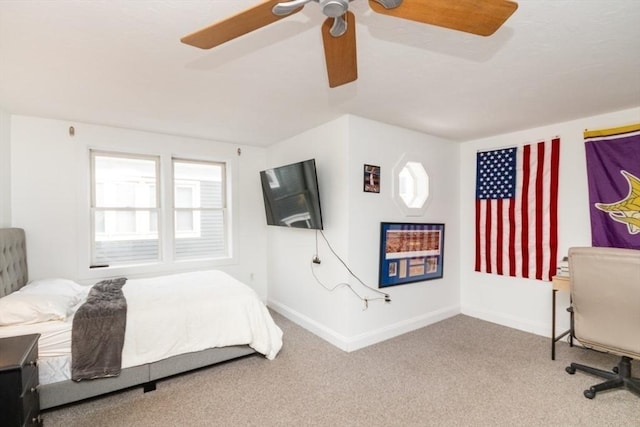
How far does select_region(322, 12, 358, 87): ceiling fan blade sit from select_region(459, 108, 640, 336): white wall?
313 centimetres

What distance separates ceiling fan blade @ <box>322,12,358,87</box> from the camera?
1251 mm

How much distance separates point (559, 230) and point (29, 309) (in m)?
5.02

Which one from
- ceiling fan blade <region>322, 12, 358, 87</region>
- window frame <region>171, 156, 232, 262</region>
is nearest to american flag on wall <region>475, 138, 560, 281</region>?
ceiling fan blade <region>322, 12, 358, 87</region>

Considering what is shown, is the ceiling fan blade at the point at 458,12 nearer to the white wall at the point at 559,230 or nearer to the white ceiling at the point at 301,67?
the white ceiling at the point at 301,67

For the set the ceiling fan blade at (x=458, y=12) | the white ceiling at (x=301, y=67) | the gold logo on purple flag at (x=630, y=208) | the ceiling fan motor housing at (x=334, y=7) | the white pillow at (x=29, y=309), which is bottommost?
the white pillow at (x=29, y=309)

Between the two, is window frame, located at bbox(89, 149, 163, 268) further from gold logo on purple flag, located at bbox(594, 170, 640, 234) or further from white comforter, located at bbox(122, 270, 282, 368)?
gold logo on purple flag, located at bbox(594, 170, 640, 234)

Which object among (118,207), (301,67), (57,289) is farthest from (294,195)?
(57,289)

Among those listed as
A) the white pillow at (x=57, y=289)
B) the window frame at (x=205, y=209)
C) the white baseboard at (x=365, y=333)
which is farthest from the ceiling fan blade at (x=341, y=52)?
the window frame at (x=205, y=209)

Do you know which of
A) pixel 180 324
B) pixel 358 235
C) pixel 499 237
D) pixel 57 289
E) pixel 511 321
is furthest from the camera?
pixel 499 237

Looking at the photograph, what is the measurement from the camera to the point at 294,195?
3600mm

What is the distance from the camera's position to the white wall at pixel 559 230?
130 inches

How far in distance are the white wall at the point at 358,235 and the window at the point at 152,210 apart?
1111 millimetres

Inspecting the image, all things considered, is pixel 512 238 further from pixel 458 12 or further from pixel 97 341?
pixel 97 341

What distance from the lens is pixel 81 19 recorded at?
5.24 feet
